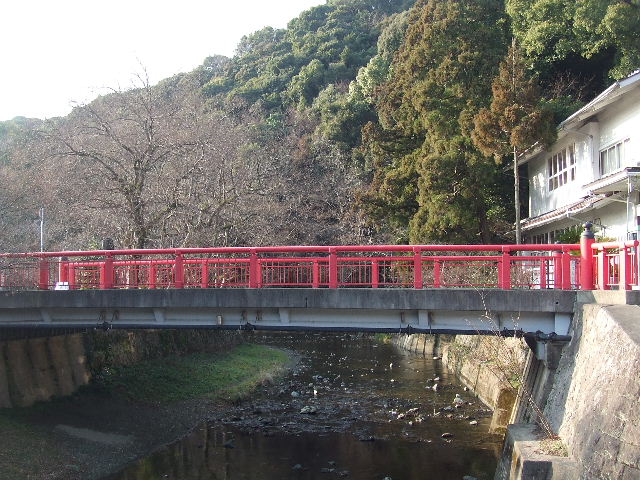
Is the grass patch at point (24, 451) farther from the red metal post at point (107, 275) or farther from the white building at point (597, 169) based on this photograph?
the white building at point (597, 169)

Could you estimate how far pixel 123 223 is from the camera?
27953 mm

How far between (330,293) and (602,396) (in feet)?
19.7

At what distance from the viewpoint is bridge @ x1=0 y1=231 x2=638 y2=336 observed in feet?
42.0

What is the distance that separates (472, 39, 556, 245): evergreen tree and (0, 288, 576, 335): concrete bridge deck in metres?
10.6

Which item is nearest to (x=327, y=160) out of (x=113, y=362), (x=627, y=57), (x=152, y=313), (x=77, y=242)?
(x=77, y=242)

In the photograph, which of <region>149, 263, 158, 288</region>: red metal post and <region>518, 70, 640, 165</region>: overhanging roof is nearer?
<region>149, 263, 158, 288</region>: red metal post

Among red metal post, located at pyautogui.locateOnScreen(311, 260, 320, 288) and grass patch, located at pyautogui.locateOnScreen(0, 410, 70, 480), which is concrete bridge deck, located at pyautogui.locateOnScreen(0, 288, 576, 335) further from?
grass patch, located at pyautogui.locateOnScreen(0, 410, 70, 480)

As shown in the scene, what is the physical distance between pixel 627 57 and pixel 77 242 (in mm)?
26295

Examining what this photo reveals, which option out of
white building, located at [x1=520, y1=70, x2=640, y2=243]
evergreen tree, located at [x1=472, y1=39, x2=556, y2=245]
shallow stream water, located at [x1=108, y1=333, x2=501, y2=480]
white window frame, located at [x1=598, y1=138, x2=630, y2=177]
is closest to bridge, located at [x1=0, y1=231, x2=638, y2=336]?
shallow stream water, located at [x1=108, y1=333, x2=501, y2=480]

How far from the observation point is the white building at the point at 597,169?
1852 centimetres

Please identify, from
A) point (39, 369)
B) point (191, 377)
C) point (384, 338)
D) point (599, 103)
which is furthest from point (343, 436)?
point (384, 338)

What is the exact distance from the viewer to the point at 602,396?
920 centimetres

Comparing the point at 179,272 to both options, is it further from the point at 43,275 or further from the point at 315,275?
the point at 43,275

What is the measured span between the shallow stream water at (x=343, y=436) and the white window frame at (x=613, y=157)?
8.67 meters
